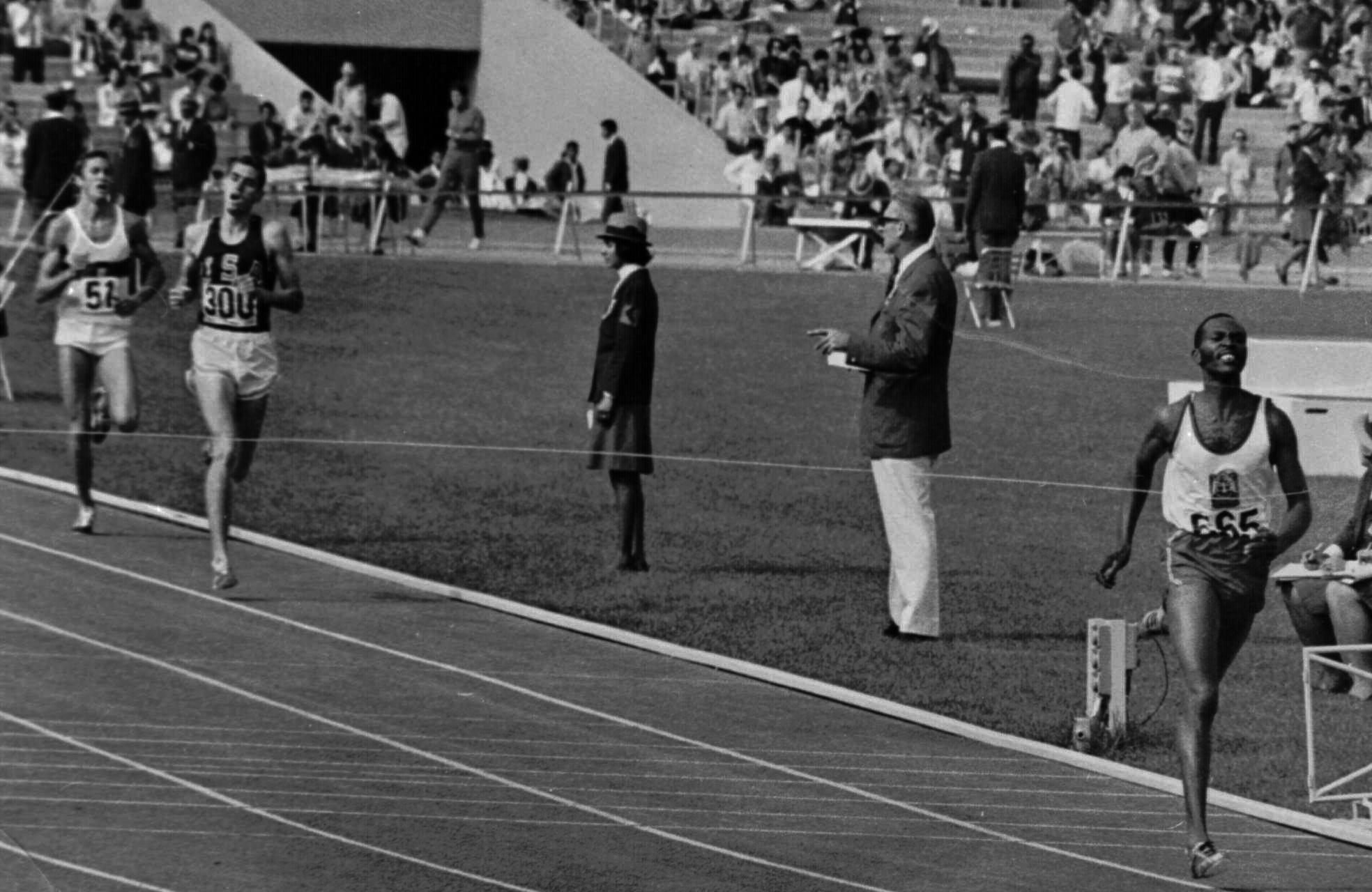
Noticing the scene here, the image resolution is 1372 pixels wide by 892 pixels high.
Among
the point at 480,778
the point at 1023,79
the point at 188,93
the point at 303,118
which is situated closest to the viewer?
the point at 480,778

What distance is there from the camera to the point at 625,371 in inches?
521

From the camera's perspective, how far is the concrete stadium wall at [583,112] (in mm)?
15875

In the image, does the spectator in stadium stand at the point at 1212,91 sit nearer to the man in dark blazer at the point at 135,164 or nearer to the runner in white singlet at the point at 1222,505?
the runner in white singlet at the point at 1222,505

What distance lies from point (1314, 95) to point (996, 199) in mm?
1740

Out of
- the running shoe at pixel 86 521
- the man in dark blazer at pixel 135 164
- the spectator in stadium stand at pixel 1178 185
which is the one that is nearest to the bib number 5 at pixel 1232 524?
the spectator in stadium stand at pixel 1178 185

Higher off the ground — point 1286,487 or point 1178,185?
point 1178,185

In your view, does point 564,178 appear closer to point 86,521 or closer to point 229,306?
point 86,521

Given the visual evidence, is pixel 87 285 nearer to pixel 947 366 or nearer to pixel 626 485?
pixel 626 485

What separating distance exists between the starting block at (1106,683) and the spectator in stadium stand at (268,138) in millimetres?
9649

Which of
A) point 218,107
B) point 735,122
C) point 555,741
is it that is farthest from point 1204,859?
point 218,107

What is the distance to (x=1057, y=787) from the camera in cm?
942

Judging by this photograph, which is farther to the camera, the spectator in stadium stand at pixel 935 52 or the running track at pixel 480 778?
the spectator in stadium stand at pixel 935 52

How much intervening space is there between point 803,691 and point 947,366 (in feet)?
6.16

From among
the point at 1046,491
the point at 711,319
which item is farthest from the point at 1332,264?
the point at 711,319
